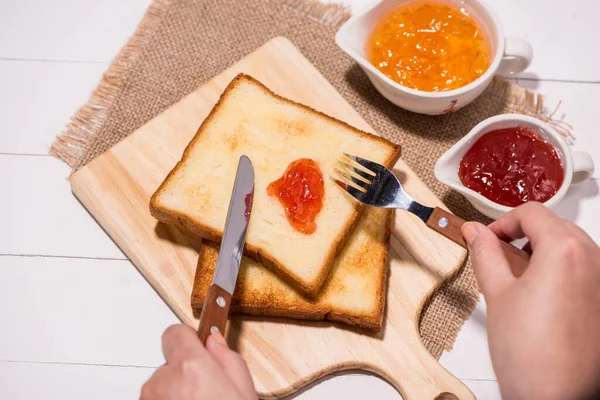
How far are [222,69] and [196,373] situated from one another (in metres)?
1.83

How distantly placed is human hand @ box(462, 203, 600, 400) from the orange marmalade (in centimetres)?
111

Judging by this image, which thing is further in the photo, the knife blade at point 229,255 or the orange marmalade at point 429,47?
the orange marmalade at point 429,47

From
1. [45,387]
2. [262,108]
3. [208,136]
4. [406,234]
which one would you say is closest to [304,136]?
[262,108]

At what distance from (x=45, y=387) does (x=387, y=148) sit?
1905mm

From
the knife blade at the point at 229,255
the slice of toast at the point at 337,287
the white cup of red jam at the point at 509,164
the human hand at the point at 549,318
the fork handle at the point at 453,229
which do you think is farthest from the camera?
the white cup of red jam at the point at 509,164

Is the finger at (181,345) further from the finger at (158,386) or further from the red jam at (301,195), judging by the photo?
the red jam at (301,195)

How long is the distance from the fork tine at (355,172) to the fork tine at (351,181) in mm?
10

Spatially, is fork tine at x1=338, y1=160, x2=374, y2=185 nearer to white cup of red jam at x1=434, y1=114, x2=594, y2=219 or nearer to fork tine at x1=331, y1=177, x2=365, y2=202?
fork tine at x1=331, y1=177, x2=365, y2=202

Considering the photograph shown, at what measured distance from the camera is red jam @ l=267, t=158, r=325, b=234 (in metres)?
2.58

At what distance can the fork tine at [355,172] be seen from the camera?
258cm

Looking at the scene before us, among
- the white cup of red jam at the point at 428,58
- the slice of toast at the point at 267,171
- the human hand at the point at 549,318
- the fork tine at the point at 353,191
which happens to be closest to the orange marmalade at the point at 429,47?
the white cup of red jam at the point at 428,58

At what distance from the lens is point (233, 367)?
2020 mm

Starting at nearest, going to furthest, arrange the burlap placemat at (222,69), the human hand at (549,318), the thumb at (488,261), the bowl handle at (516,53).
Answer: the human hand at (549,318) < the thumb at (488,261) < the bowl handle at (516,53) < the burlap placemat at (222,69)

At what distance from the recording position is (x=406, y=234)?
2797 millimetres
